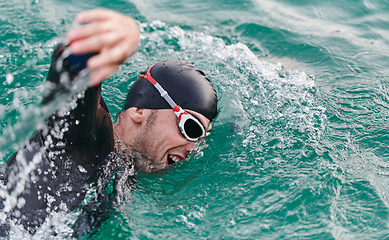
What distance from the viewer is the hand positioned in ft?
5.74

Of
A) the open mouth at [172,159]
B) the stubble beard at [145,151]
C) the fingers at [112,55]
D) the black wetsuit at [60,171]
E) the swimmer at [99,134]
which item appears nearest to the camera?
the fingers at [112,55]

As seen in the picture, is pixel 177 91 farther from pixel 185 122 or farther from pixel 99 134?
pixel 99 134

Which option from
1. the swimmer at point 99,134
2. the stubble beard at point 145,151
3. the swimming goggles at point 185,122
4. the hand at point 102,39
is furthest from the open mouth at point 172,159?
the hand at point 102,39

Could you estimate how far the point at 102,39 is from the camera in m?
1.77

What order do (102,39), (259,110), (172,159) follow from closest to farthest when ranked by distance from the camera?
(102,39), (172,159), (259,110)

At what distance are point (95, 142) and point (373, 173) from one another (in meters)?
2.89

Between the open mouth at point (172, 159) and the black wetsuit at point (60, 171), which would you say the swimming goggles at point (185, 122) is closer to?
the open mouth at point (172, 159)

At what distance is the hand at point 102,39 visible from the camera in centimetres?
175

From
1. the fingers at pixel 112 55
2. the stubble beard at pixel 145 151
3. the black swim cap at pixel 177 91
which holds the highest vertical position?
the fingers at pixel 112 55

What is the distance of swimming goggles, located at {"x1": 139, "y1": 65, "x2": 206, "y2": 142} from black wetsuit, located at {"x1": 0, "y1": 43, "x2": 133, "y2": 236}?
28.8 inches

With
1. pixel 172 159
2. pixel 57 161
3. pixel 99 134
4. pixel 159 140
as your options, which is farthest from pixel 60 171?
pixel 172 159

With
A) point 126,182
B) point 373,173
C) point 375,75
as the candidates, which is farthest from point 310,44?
point 126,182

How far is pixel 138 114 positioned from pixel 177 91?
478 millimetres

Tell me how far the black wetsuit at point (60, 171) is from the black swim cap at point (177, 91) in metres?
0.65
